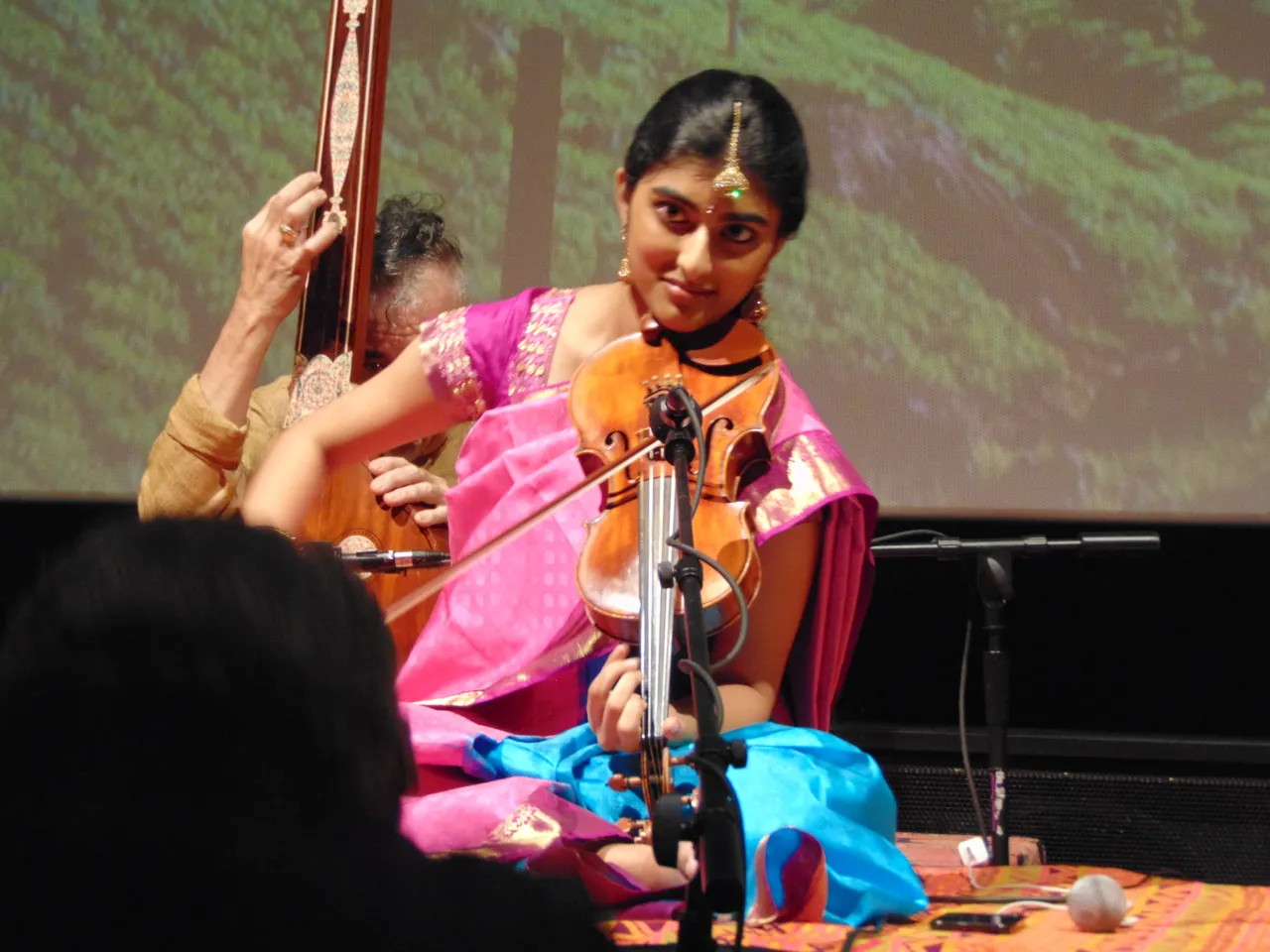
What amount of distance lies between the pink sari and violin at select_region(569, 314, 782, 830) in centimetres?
10

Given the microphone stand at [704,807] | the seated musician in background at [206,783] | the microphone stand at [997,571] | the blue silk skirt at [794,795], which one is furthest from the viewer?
the microphone stand at [997,571]

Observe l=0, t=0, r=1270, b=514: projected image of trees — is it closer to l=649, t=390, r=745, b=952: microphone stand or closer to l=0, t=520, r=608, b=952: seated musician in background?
l=649, t=390, r=745, b=952: microphone stand

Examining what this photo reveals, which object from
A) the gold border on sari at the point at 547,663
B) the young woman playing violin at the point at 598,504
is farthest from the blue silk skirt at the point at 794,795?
the gold border on sari at the point at 547,663

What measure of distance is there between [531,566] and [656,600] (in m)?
0.43

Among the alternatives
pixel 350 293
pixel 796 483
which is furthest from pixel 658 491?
pixel 350 293

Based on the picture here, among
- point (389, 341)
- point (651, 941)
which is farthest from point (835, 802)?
point (389, 341)

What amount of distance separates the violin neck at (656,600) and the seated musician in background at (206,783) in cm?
65

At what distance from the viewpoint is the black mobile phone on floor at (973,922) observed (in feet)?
4.88

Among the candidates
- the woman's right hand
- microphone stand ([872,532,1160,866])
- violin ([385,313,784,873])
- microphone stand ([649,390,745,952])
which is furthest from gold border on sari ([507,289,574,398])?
microphone stand ([872,532,1160,866])

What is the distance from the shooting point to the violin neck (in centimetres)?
133

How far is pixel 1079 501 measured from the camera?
3.20m

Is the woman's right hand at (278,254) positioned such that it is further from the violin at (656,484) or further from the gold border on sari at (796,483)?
the gold border on sari at (796,483)

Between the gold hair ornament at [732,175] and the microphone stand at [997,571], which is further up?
the gold hair ornament at [732,175]

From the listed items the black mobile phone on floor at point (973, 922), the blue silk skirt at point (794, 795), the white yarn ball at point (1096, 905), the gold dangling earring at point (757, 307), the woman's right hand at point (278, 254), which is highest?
the woman's right hand at point (278, 254)
